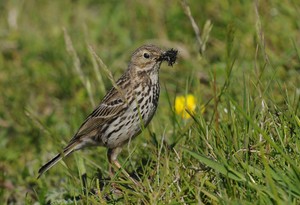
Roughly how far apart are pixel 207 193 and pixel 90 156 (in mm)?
2467

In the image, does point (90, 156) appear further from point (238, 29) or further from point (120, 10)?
point (120, 10)

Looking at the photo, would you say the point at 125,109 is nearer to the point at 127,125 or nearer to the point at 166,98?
the point at 127,125

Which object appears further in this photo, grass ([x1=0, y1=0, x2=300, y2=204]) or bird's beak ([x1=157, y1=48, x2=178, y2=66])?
bird's beak ([x1=157, y1=48, x2=178, y2=66])

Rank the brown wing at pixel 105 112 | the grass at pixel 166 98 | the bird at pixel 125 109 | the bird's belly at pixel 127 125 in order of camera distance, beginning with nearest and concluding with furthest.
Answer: the grass at pixel 166 98 → the bird's belly at pixel 127 125 → the bird at pixel 125 109 → the brown wing at pixel 105 112

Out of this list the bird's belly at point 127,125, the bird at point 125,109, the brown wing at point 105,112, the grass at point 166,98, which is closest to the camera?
the grass at point 166,98

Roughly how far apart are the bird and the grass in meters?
0.17

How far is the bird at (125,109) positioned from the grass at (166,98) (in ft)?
0.55

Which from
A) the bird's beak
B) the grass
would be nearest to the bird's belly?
the grass

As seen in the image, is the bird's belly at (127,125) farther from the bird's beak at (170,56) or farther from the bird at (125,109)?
the bird's beak at (170,56)

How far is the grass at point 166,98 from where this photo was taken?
4473 millimetres

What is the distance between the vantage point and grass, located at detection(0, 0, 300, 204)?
4.47 meters

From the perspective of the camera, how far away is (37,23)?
34.4ft

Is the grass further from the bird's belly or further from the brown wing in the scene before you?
the brown wing

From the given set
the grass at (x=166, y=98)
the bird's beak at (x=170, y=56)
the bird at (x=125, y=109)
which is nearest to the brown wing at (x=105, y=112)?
the bird at (x=125, y=109)
